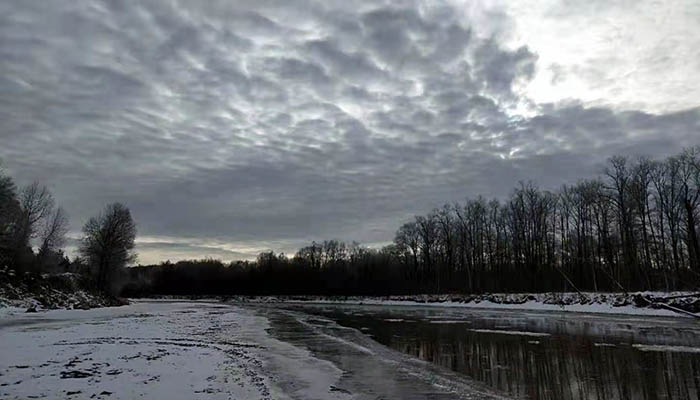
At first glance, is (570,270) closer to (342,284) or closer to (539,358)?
(342,284)

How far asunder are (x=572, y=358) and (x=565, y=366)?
5.86 feet

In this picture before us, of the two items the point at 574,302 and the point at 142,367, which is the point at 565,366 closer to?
the point at 142,367

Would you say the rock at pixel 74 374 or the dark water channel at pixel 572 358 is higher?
the dark water channel at pixel 572 358

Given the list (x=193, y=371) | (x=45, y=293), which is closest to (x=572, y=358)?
(x=193, y=371)

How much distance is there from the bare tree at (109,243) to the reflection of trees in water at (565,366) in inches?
2517

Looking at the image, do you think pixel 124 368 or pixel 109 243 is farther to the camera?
pixel 109 243

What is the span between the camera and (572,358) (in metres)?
16.2

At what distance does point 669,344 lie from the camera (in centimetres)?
1928

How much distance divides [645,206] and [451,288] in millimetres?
33978

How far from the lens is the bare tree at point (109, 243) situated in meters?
73.2

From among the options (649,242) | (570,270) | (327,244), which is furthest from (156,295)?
(649,242)

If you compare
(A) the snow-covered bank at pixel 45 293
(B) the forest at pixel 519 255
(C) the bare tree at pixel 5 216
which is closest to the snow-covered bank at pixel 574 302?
(B) the forest at pixel 519 255

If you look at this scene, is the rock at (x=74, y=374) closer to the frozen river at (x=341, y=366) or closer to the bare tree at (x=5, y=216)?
the frozen river at (x=341, y=366)

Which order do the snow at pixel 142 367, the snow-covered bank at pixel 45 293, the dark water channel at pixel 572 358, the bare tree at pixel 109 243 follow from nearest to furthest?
the snow at pixel 142 367, the dark water channel at pixel 572 358, the snow-covered bank at pixel 45 293, the bare tree at pixel 109 243
